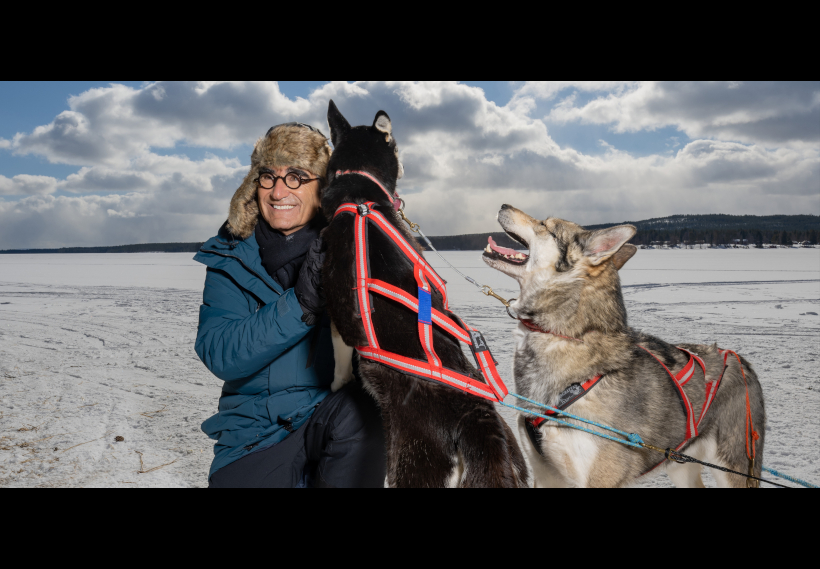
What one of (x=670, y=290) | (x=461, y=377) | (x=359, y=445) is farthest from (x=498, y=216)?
(x=670, y=290)

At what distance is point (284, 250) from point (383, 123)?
0.81 metres

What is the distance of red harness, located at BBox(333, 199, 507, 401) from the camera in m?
1.72

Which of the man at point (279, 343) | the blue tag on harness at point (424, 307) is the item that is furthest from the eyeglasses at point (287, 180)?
the blue tag on harness at point (424, 307)

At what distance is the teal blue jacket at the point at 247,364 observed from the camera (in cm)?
216

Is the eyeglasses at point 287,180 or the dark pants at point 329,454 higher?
the eyeglasses at point 287,180

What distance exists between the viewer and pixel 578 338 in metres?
2.48

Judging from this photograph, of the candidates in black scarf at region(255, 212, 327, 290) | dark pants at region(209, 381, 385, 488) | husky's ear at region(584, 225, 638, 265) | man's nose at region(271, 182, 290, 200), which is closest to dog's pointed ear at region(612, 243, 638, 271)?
husky's ear at region(584, 225, 638, 265)

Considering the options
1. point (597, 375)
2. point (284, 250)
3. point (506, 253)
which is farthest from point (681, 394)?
point (284, 250)

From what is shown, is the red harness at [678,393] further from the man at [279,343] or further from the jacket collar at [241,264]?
the jacket collar at [241,264]

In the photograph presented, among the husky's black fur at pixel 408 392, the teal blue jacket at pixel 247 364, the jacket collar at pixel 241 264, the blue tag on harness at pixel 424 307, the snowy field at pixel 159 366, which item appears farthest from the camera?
the snowy field at pixel 159 366

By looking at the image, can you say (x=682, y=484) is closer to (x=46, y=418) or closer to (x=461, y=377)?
(x=461, y=377)

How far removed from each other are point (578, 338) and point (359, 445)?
4.08 ft

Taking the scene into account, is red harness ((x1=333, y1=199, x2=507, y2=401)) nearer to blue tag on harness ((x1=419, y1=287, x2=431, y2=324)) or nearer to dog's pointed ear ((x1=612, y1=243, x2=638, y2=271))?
blue tag on harness ((x1=419, y1=287, x2=431, y2=324))

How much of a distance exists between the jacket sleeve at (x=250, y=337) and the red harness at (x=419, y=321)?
353mm
